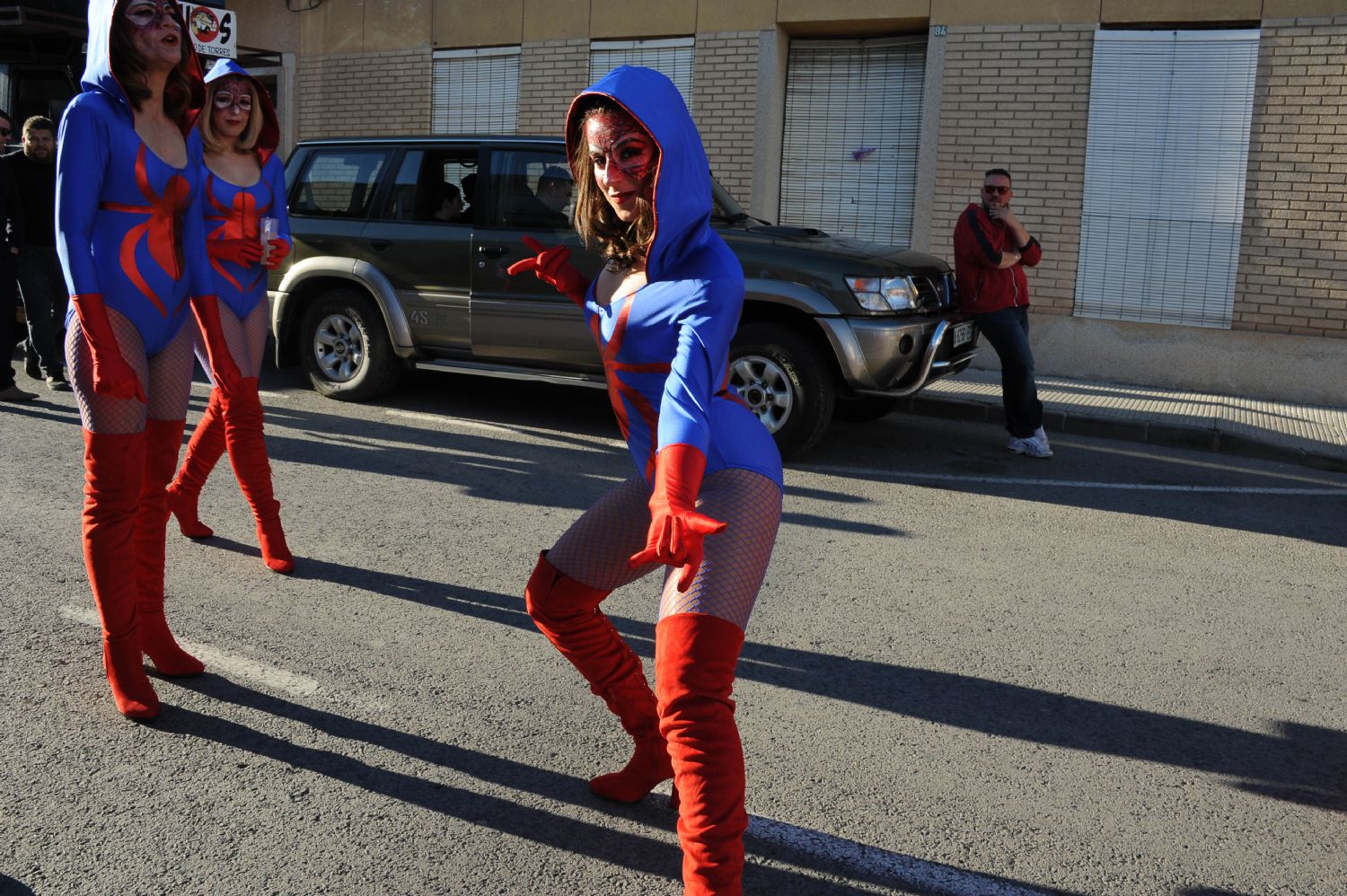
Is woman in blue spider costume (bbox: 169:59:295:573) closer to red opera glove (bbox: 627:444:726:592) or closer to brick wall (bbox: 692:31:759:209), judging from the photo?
red opera glove (bbox: 627:444:726:592)

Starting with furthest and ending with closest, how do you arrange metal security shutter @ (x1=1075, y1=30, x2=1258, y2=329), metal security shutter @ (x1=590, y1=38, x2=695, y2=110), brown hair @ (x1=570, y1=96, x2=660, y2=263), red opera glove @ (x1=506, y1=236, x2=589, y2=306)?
metal security shutter @ (x1=590, y1=38, x2=695, y2=110)
metal security shutter @ (x1=1075, y1=30, x2=1258, y2=329)
red opera glove @ (x1=506, y1=236, x2=589, y2=306)
brown hair @ (x1=570, y1=96, x2=660, y2=263)

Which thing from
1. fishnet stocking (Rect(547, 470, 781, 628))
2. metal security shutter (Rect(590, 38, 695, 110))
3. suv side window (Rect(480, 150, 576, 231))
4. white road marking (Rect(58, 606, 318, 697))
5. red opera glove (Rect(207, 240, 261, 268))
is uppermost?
metal security shutter (Rect(590, 38, 695, 110))

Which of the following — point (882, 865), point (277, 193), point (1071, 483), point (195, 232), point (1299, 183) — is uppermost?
point (1299, 183)

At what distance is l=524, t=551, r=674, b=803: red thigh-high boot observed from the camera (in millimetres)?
2967

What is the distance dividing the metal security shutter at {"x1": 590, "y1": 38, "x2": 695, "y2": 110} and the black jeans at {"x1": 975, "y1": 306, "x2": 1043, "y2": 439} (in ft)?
20.6

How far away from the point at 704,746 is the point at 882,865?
0.91 metres

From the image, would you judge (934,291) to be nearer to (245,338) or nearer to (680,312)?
(245,338)

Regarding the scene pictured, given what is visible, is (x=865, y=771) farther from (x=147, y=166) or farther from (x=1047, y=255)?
(x=1047, y=255)

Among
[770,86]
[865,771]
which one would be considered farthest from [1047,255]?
[865,771]

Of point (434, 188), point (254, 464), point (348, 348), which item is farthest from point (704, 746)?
point (348, 348)

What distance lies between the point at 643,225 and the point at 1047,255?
10405 mm

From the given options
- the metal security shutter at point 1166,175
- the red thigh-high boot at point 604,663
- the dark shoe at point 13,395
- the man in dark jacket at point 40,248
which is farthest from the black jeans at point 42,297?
the metal security shutter at point 1166,175

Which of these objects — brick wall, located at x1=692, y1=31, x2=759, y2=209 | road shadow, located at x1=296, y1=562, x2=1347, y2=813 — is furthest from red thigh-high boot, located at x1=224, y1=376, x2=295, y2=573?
brick wall, located at x1=692, y1=31, x2=759, y2=209

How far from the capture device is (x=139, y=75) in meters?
3.61
